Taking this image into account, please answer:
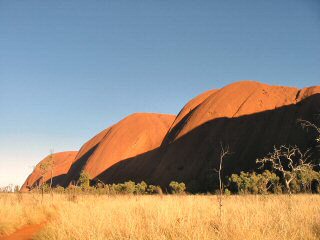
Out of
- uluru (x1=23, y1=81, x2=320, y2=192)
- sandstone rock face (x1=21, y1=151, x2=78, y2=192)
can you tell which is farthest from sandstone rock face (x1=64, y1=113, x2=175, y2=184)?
sandstone rock face (x1=21, y1=151, x2=78, y2=192)

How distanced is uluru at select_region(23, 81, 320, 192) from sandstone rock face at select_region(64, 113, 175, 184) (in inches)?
8.1

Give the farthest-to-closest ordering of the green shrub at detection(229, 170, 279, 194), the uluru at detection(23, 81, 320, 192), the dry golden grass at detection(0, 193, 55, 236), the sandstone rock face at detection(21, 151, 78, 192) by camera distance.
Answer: the sandstone rock face at detection(21, 151, 78, 192)
the uluru at detection(23, 81, 320, 192)
the green shrub at detection(229, 170, 279, 194)
the dry golden grass at detection(0, 193, 55, 236)

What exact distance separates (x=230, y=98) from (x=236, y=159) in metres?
16.5

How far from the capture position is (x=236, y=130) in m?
55.0

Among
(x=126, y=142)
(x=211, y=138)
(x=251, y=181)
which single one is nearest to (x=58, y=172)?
(x=126, y=142)

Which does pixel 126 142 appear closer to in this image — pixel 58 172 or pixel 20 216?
pixel 58 172

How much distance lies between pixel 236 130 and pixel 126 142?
28241mm

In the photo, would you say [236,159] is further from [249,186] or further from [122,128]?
[122,128]

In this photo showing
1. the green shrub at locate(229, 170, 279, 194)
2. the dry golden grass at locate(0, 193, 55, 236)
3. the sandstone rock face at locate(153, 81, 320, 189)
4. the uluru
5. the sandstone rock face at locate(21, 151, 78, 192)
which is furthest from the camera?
the sandstone rock face at locate(21, 151, 78, 192)

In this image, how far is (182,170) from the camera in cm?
5512

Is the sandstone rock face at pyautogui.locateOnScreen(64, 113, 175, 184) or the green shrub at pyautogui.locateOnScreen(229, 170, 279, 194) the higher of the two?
the sandstone rock face at pyautogui.locateOnScreen(64, 113, 175, 184)

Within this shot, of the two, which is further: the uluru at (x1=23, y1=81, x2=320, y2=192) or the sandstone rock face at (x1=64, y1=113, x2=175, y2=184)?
the sandstone rock face at (x1=64, y1=113, x2=175, y2=184)

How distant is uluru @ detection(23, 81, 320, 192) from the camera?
4881 centimetres

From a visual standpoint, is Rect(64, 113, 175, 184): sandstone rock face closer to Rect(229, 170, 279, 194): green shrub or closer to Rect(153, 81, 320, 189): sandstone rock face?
Rect(153, 81, 320, 189): sandstone rock face
